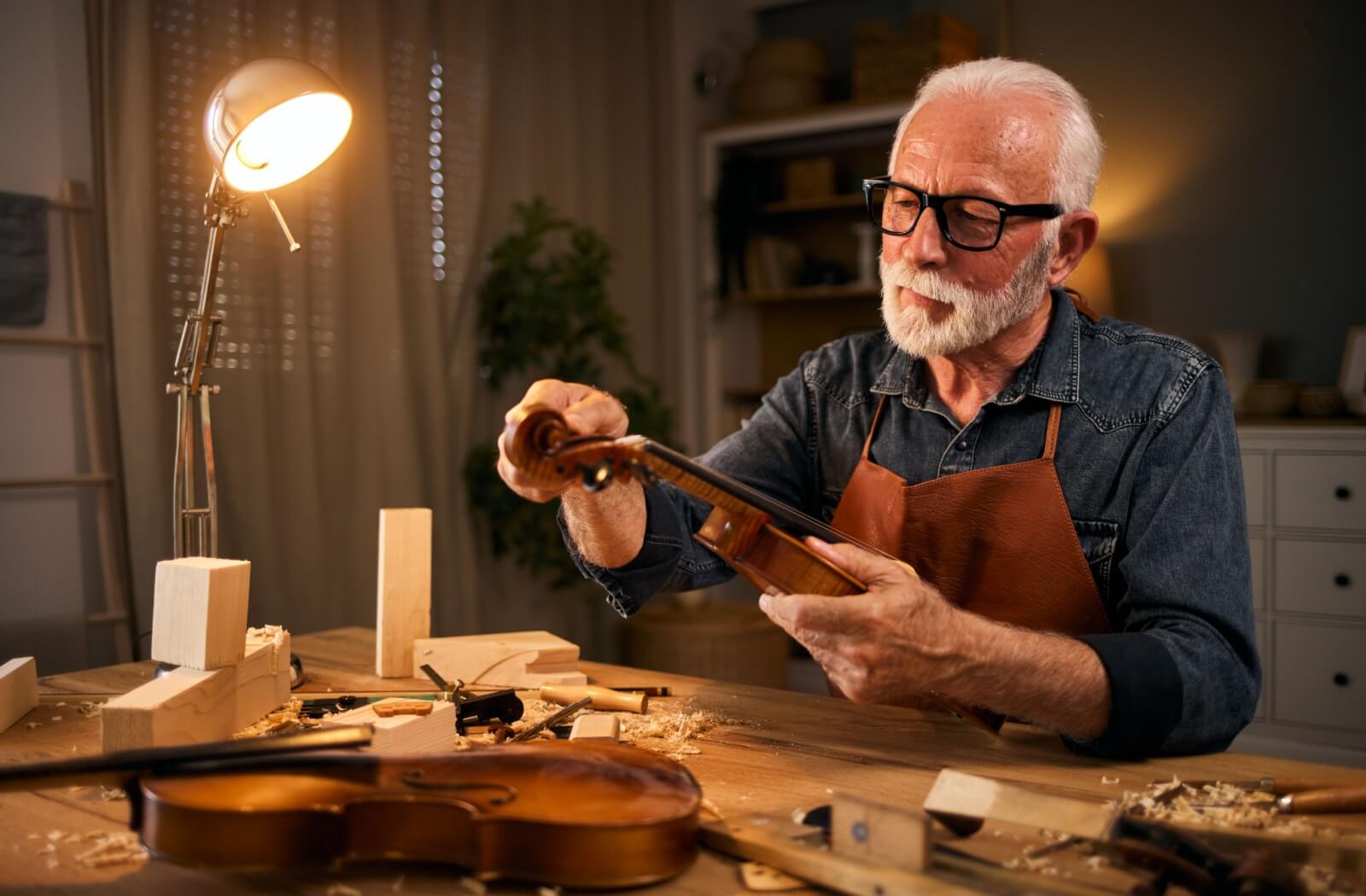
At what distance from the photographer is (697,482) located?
1.25m

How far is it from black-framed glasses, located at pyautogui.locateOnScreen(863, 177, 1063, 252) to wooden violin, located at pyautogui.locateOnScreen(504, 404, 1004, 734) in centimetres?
75

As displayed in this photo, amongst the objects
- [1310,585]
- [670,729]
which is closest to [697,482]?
[670,729]

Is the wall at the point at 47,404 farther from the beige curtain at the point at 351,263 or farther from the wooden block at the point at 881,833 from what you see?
the wooden block at the point at 881,833

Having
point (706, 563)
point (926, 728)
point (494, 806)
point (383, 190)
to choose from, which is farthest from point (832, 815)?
point (383, 190)

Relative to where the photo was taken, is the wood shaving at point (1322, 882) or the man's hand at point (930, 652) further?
the man's hand at point (930, 652)

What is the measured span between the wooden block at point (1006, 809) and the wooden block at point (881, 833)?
8cm

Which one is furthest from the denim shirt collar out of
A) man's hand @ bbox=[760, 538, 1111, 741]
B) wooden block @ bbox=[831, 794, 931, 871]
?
wooden block @ bbox=[831, 794, 931, 871]

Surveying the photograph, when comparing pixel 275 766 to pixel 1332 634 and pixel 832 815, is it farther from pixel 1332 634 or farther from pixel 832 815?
pixel 1332 634

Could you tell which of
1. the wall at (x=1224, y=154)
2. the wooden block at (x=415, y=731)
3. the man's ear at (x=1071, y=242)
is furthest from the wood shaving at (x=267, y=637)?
the wall at (x=1224, y=154)

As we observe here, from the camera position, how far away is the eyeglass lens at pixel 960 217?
1.78 m

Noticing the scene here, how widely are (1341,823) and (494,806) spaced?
889 mm

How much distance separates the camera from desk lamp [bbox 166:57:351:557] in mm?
1685

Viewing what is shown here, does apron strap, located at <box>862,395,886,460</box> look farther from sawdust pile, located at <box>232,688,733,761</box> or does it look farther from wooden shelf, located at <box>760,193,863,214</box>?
wooden shelf, located at <box>760,193,863,214</box>

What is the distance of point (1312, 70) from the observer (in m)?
4.45
